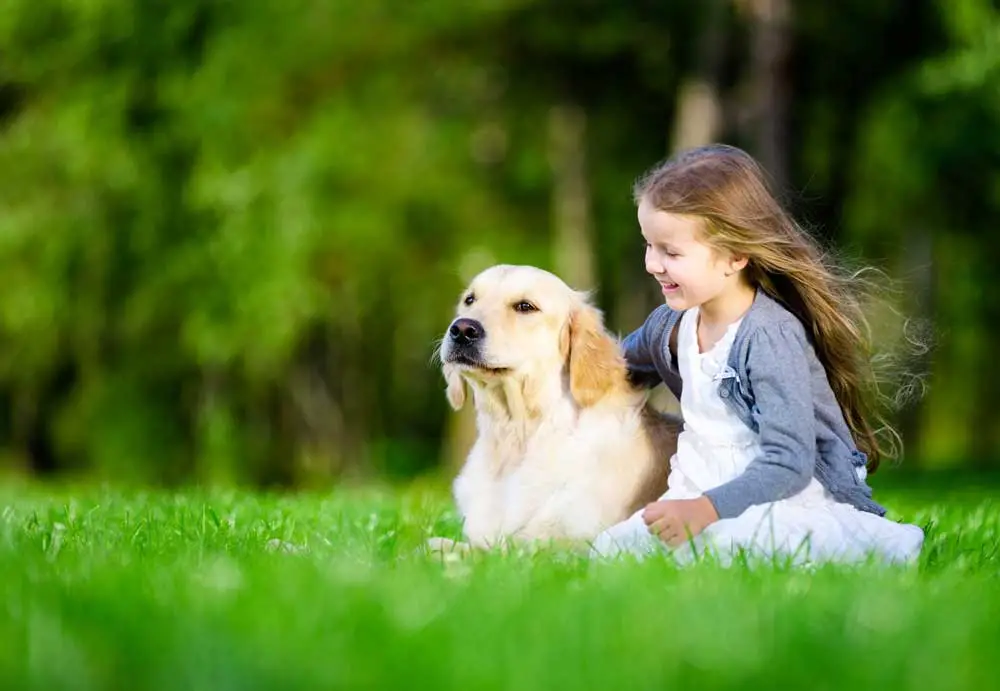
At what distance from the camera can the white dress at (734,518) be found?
474 centimetres

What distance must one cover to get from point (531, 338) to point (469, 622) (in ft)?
7.95

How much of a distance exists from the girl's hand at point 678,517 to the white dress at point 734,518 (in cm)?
6

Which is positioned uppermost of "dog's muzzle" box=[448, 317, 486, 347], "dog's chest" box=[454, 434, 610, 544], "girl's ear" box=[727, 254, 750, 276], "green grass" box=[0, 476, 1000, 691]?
"girl's ear" box=[727, 254, 750, 276]

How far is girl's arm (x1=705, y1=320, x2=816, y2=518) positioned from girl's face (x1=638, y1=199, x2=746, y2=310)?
28cm

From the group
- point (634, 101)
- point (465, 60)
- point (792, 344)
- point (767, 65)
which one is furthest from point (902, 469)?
point (792, 344)

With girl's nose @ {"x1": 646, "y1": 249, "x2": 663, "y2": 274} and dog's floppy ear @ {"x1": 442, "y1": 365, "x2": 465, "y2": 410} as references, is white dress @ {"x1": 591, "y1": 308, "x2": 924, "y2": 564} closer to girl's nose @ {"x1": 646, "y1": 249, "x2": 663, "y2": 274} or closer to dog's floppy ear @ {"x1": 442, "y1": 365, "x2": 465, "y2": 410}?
girl's nose @ {"x1": 646, "y1": 249, "x2": 663, "y2": 274}

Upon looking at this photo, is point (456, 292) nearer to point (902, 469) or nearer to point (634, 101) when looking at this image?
point (634, 101)

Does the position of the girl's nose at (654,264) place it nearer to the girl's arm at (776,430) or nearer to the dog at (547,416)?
the girl's arm at (776,430)

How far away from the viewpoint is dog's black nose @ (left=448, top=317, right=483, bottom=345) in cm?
537

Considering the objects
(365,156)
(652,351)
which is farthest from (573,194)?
(652,351)

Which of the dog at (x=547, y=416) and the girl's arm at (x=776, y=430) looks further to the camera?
the dog at (x=547, y=416)

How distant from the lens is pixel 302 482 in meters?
22.9

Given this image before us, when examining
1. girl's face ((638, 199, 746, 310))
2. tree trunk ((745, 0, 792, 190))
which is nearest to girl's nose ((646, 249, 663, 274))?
girl's face ((638, 199, 746, 310))

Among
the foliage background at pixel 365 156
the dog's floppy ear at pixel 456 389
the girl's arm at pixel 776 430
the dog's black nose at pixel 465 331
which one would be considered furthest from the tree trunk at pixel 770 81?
the girl's arm at pixel 776 430
